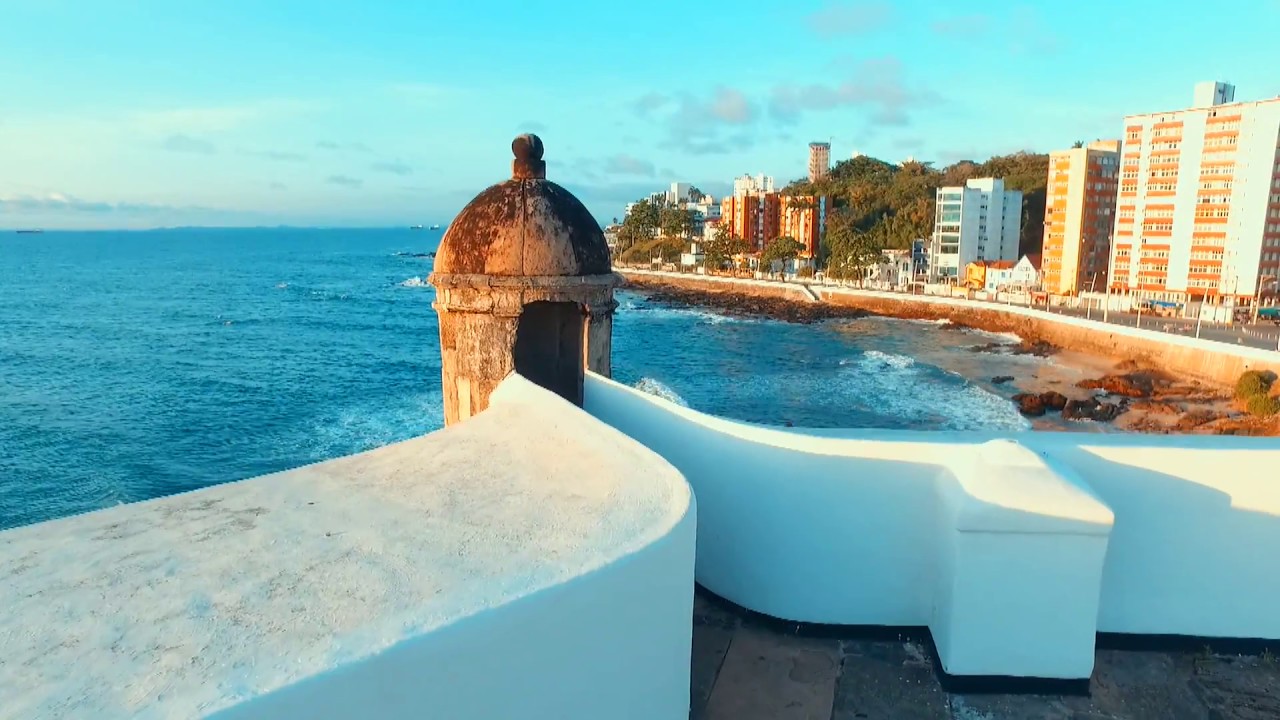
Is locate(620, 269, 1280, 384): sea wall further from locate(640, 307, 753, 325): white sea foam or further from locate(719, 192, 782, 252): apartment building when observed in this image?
locate(719, 192, 782, 252): apartment building

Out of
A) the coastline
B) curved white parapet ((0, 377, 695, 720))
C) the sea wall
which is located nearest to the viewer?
curved white parapet ((0, 377, 695, 720))

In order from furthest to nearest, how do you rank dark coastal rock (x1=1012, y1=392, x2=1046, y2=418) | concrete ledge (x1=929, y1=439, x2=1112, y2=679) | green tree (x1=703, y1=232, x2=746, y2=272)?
green tree (x1=703, y1=232, x2=746, y2=272), dark coastal rock (x1=1012, y1=392, x2=1046, y2=418), concrete ledge (x1=929, y1=439, x2=1112, y2=679)

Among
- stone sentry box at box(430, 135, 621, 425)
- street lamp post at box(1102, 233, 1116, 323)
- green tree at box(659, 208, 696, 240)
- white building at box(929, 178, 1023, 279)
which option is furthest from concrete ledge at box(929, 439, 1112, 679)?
green tree at box(659, 208, 696, 240)

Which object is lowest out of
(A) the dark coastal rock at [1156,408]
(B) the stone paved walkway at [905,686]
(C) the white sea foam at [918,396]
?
(C) the white sea foam at [918,396]

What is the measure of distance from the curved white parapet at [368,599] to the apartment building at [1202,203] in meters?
53.3

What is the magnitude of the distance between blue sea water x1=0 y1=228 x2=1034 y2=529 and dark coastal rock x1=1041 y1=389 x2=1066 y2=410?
1430mm

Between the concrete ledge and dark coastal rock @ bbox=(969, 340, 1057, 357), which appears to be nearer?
the concrete ledge

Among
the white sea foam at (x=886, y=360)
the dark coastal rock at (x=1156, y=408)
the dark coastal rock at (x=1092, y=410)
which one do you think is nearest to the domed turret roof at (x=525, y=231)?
the dark coastal rock at (x=1092, y=410)

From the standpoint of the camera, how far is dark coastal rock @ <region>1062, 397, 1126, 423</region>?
29391 mm

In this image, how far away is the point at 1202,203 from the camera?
5247 centimetres

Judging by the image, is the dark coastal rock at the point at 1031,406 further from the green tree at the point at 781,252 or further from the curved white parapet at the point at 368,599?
the green tree at the point at 781,252

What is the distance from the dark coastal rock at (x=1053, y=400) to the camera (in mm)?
30875

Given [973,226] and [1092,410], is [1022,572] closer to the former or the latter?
[1092,410]

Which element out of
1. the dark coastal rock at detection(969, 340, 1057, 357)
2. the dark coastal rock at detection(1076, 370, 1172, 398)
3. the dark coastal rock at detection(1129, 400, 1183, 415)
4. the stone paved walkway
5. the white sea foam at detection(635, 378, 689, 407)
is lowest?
the white sea foam at detection(635, 378, 689, 407)
